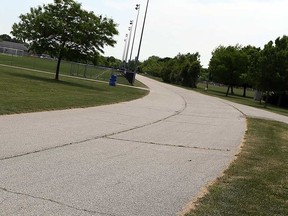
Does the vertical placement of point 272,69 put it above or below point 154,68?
above

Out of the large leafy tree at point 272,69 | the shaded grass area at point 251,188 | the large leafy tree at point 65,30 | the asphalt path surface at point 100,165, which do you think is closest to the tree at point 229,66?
the large leafy tree at point 272,69

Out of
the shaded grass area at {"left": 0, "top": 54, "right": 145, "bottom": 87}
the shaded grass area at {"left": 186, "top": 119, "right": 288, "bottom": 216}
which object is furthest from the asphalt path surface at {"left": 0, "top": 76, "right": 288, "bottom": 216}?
the shaded grass area at {"left": 0, "top": 54, "right": 145, "bottom": 87}

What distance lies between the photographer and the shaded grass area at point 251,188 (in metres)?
5.53

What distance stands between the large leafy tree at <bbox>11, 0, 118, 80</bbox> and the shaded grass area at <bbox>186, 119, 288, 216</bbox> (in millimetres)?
23501

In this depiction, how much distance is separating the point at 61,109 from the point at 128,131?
12.4ft

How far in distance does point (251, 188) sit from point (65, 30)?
27.2m

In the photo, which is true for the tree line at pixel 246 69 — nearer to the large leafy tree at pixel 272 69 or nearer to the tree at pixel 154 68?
the large leafy tree at pixel 272 69

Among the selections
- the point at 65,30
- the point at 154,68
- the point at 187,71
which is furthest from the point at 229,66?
the point at 154,68

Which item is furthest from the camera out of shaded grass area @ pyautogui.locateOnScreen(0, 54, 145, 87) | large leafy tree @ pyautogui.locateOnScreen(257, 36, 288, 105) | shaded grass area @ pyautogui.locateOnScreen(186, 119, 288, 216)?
shaded grass area @ pyautogui.locateOnScreen(0, 54, 145, 87)

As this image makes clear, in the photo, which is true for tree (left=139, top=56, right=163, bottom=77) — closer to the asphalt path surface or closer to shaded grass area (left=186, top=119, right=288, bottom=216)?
the asphalt path surface

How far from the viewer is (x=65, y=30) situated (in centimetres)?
3192

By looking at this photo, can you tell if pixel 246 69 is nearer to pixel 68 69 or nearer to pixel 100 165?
pixel 68 69

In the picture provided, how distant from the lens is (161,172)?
23.9 ft

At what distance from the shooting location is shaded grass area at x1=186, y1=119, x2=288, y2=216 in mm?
5527
